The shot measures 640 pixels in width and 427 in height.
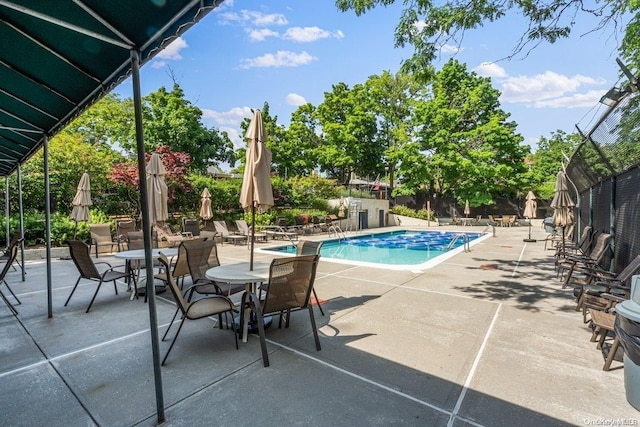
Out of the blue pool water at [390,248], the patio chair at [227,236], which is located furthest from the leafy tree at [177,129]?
the blue pool water at [390,248]

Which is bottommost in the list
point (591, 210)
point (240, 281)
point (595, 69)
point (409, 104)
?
point (240, 281)

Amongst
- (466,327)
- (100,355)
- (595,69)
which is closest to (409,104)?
(595,69)

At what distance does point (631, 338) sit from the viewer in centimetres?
212

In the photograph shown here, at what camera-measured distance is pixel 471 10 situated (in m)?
6.56

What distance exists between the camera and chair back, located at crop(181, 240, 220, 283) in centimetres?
442

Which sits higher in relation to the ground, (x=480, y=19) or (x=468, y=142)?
(x=468, y=142)

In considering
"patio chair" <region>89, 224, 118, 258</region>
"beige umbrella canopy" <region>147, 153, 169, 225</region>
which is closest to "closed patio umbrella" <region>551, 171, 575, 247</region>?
"beige umbrella canopy" <region>147, 153, 169, 225</region>

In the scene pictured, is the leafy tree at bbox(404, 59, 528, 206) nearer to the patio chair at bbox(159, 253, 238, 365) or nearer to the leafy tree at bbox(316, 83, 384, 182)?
the leafy tree at bbox(316, 83, 384, 182)

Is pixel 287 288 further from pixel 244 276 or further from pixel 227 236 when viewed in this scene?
pixel 227 236

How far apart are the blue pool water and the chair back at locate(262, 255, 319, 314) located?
5.80 metres

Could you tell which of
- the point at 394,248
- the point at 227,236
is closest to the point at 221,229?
the point at 227,236

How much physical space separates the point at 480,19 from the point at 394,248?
30.7 ft

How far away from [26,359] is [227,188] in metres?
13.2

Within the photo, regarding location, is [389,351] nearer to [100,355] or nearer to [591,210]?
[100,355]
